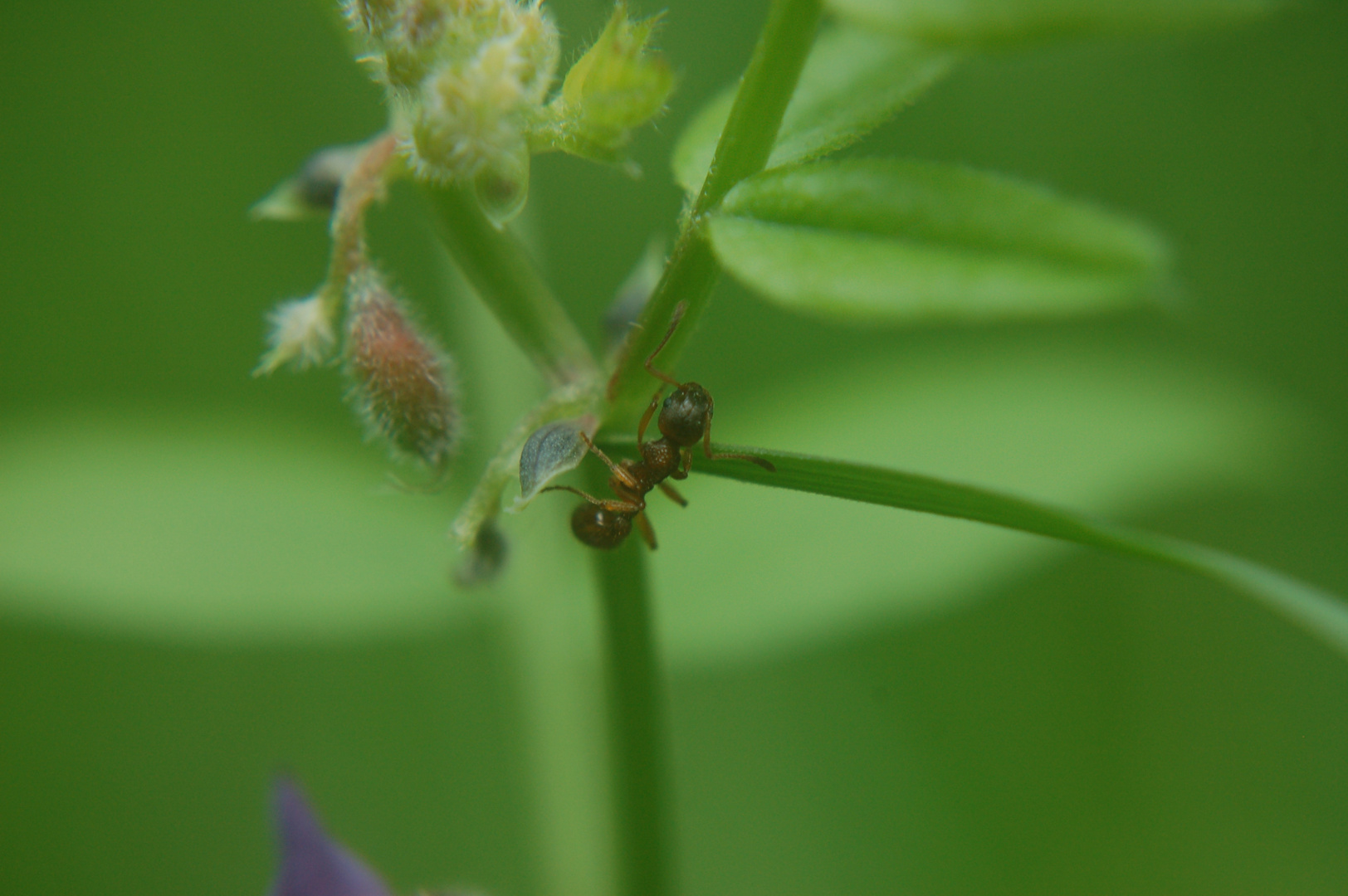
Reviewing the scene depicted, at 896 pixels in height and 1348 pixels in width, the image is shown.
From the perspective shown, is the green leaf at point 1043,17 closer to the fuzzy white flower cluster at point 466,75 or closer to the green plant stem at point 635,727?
the fuzzy white flower cluster at point 466,75

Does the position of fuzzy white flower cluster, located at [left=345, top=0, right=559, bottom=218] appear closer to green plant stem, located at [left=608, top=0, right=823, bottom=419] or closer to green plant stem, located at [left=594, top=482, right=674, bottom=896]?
green plant stem, located at [left=608, top=0, right=823, bottom=419]

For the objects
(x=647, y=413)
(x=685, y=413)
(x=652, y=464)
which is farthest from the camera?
(x=685, y=413)

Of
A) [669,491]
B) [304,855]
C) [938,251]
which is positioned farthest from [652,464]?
[938,251]

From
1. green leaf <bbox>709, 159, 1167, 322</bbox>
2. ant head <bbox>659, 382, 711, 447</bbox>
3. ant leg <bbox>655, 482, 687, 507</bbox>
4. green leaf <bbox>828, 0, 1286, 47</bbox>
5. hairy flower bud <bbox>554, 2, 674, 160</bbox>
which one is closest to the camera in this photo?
green leaf <bbox>828, 0, 1286, 47</bbox>

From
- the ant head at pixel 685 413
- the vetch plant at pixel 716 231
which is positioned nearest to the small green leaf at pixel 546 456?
the vetch plant at pixel 716 231

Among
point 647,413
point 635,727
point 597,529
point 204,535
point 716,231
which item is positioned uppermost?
point 716,231

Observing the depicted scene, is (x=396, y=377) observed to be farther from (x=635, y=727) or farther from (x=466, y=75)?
(x=635, y=727)

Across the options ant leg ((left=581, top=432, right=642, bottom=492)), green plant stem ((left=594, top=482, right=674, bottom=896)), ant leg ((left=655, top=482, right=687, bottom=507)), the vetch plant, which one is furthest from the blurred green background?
the vetch plant
